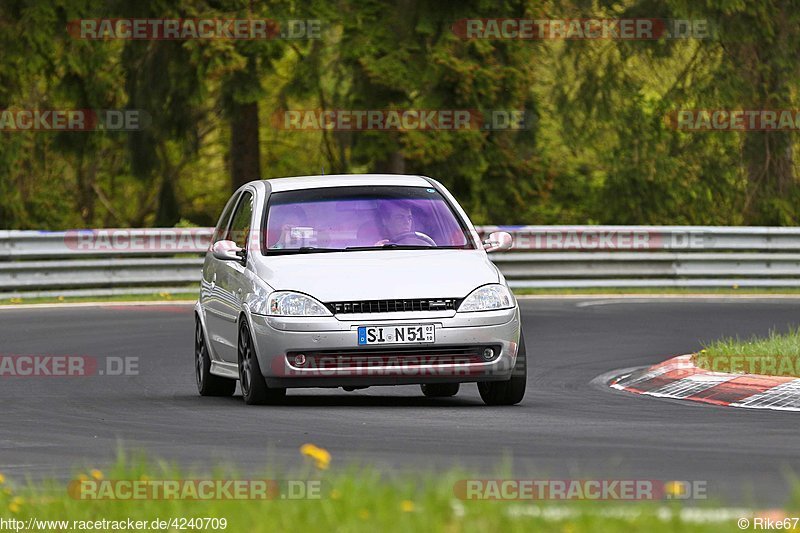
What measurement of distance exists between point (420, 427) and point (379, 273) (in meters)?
1.63

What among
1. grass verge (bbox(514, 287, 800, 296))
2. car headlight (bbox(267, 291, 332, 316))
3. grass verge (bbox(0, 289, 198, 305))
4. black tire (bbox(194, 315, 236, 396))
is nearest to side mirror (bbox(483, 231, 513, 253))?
car headlight (bbox(267, 291, 332, 316))

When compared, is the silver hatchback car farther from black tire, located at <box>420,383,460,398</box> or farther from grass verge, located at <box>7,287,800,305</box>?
grass verge, located at <box>7,287,800,305</box>

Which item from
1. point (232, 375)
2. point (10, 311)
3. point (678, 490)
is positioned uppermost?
point (678, 490)

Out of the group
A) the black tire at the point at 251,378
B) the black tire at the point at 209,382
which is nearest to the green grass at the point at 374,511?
the black tire at the point at 251,378

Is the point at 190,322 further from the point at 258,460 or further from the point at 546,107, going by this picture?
the point at 546,107

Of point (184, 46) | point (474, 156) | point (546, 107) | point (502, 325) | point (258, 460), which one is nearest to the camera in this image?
point (258, 460)

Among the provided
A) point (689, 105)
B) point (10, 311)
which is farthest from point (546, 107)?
point (10, 311)

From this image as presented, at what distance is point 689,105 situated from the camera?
3541 cm

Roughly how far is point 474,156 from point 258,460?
23.9 metres

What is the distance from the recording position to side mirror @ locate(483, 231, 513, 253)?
12.6 m

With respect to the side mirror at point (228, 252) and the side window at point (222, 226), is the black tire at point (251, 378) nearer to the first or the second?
the side mirror at point (228, 252)

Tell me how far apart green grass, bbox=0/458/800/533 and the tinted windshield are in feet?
17.3

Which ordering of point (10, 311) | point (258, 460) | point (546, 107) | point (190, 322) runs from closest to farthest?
point (258, 460) → point (190, 322) → point (10, 311) → point (546, 107)

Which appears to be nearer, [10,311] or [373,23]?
[10,311]
